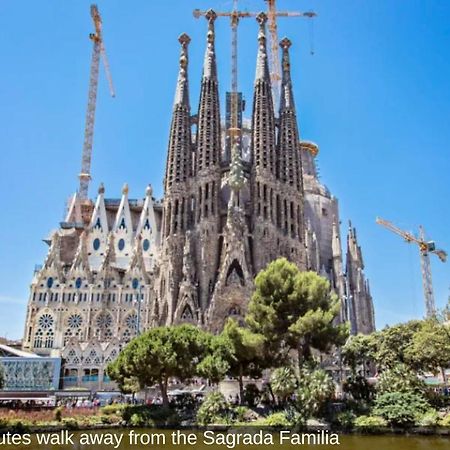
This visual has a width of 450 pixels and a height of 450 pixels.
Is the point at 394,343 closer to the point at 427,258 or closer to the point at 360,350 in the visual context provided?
the point at 360,350

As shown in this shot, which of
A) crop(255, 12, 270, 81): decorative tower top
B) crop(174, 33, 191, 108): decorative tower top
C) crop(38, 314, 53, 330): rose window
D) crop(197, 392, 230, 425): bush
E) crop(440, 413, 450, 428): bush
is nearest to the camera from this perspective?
crop(440, 413, 450, 428): bush

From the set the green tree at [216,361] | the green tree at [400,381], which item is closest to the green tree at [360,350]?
the green tree at [400,381]

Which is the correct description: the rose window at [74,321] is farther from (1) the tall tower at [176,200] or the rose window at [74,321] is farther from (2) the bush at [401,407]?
(2) the bush at [401,407]

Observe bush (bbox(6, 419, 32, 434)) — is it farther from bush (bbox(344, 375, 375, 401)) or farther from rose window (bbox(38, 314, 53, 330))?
rose window (bbox(38, 314, 53, 330))

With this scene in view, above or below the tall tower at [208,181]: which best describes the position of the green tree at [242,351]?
below

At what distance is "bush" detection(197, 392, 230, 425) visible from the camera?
27.9 metres

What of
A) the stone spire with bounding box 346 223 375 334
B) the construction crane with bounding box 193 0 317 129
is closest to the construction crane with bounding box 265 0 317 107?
the construction crane with bounding box 193 0 317 129

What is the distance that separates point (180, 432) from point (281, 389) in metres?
6.15

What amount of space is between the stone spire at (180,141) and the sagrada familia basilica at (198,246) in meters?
0.15

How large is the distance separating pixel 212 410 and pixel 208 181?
112 feet

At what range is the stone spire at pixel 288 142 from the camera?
2420 inches

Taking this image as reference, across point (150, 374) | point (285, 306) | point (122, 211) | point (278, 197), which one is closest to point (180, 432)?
point (150, 374)

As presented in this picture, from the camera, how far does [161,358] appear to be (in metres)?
30.2

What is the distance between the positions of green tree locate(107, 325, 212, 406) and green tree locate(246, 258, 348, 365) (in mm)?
4290
